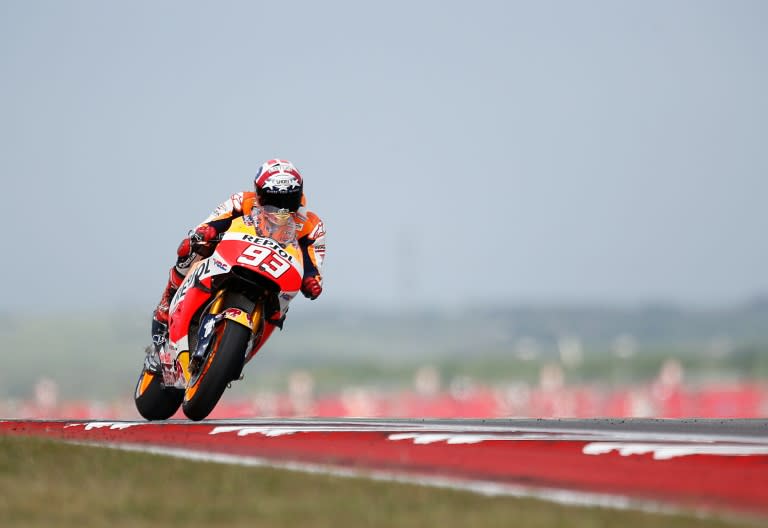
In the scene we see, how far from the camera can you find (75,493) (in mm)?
6469

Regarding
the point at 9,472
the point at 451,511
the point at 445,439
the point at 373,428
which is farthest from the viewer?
the point at 373,428

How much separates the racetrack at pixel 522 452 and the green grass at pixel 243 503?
0.31 metres

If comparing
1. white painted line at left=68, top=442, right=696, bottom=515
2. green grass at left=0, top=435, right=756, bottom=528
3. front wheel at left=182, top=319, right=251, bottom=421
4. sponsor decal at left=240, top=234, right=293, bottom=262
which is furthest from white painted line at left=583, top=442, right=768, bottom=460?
sponsor decal at left=240, top=234, right=293, bottom=262

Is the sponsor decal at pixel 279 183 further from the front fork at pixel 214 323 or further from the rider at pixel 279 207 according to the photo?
the front fork at pixel 214 323

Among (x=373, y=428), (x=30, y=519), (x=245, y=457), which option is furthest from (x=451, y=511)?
(x=373, y=428)

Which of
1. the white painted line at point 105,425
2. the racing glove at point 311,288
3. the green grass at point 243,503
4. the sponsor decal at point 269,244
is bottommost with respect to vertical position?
the green grass at point 243,503

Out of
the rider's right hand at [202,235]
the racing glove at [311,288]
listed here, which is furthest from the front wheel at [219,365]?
the rider's right hand at [202,235]

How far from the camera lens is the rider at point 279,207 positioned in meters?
11.2

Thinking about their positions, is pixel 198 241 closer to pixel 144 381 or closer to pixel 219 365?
pixel 219 365

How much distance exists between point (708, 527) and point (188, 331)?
21.5 ft

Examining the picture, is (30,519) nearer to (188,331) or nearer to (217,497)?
(217,497)

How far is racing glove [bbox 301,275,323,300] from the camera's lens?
11.2 metres

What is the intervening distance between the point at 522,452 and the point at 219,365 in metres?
3.19

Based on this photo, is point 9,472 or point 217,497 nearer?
point 217,497
